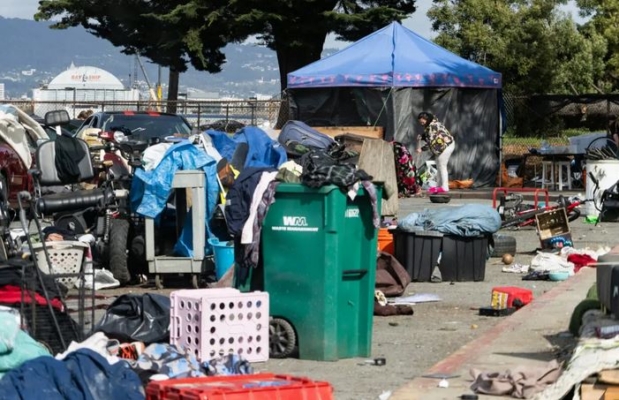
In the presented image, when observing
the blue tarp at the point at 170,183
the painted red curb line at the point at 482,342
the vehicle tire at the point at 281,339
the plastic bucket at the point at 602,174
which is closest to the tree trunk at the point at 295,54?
the plastic bucket at the point at 602,174

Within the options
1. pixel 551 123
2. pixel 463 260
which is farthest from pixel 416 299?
pixel 551 123

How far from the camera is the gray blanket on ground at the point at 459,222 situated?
13734 mm

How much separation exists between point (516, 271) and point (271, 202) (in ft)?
19.5

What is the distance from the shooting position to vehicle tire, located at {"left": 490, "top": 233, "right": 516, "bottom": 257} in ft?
52.2

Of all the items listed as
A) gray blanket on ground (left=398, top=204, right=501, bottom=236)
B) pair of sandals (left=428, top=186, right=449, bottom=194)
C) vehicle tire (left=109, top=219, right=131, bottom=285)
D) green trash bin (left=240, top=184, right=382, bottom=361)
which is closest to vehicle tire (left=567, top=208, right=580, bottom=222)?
gray blanket on ground (left=398, top=204, right=501, bottom=236)

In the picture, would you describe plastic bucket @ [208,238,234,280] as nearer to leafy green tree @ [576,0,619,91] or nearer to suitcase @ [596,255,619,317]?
suitcase @ [596,255,619,317]

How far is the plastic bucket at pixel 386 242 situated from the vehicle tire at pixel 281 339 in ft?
15.5

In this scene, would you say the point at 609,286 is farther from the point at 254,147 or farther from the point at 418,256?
the point at 254,147

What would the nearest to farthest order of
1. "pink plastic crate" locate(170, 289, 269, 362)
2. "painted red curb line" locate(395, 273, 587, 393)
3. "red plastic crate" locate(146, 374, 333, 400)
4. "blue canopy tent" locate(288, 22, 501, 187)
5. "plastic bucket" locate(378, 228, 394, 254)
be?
1. "red plastic crate" locate(146, 374, 333, 400)
2. "painted red curb line" locate(395, 273, 587, 393)
3. "pink plastic crate" locate(170, 289, 269, 362)
4. "plastic bucket" locate(378, 228, 394, 254)
5. "blue canopy tent" locate(288, 22, 501, 187)

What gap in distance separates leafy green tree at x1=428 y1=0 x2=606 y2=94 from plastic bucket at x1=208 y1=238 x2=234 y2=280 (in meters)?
35.9

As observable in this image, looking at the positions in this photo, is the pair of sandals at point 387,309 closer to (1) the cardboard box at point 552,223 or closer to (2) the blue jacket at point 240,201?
(2) the blue jacket at point 240,201

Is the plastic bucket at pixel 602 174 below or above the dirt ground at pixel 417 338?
above

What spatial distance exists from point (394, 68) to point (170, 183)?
15.8m

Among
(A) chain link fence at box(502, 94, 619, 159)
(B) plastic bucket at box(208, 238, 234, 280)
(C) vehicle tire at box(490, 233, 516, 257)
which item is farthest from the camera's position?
(A) chain link fence at box(502, 94, 619, 159)
